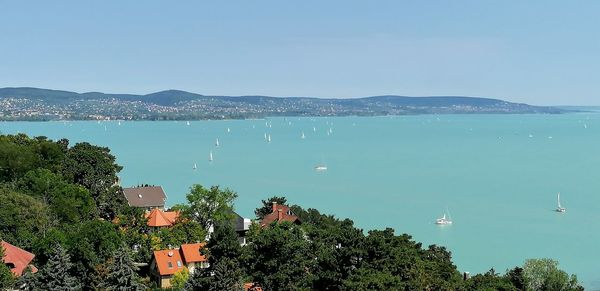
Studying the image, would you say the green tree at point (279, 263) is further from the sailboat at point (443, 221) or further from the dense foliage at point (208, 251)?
the sailboat at point (443, 221)

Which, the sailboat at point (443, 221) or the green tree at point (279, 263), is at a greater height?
the green tree at point (279, 263)

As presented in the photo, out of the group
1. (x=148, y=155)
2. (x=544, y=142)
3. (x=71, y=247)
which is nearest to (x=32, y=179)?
(x=71, y=247)

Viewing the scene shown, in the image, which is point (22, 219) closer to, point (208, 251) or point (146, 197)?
point (208, 251)

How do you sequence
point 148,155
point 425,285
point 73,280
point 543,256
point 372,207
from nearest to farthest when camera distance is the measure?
point 425,285 → point 73,280 → point 543,256 → point 372,207 → point 148,155

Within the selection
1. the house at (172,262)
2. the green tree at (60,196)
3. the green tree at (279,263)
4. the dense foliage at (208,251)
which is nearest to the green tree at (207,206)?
the dense foliage at (208,251)

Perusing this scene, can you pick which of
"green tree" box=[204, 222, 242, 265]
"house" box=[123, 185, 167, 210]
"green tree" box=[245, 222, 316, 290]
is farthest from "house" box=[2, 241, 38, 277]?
"house" box=[123, 185, 167, 210]

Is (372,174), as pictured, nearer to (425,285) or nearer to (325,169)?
(325,169)

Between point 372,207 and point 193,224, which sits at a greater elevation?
point 193,224
